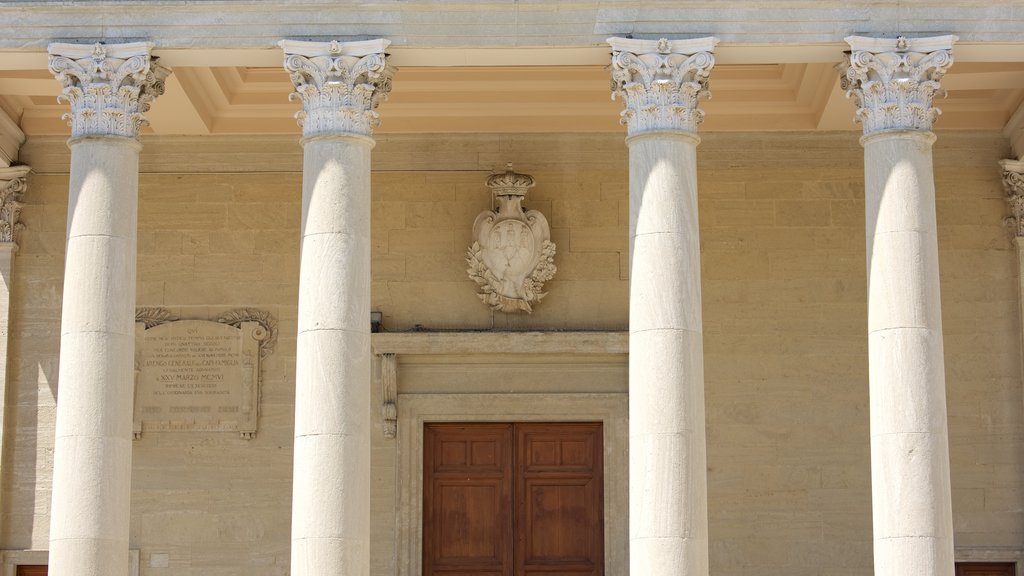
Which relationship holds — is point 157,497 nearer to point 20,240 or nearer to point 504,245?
point 20,240

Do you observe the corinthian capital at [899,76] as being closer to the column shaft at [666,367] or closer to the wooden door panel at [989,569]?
the column shaft at [666,367]

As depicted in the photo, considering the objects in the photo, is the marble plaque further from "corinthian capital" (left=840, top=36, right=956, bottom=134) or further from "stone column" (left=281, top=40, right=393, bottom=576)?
"corinthian capital" (left=840, top=36, right=956, bottom=134)

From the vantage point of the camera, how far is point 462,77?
22.0 m

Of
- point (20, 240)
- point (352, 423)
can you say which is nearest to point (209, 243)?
point (20, 240)

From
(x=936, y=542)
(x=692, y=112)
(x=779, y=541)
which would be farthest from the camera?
(x=779, y=541)

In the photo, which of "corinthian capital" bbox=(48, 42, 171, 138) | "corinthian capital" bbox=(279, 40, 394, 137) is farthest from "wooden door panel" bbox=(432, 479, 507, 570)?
"corinthian capital" bbox=(48, 42, 171, 138)

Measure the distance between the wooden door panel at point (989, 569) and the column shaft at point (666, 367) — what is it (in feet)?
20.4

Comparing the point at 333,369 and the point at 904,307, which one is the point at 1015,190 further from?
the point at 333,369

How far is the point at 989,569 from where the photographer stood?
21.6 meters

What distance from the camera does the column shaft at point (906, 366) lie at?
16.8m

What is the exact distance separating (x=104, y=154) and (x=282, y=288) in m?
5.10

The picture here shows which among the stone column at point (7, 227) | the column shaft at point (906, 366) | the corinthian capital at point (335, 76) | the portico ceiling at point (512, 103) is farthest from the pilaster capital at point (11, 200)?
the column shaft at point (906, 366)

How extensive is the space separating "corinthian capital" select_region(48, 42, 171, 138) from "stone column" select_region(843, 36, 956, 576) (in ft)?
27.0

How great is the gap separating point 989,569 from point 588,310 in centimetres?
661
